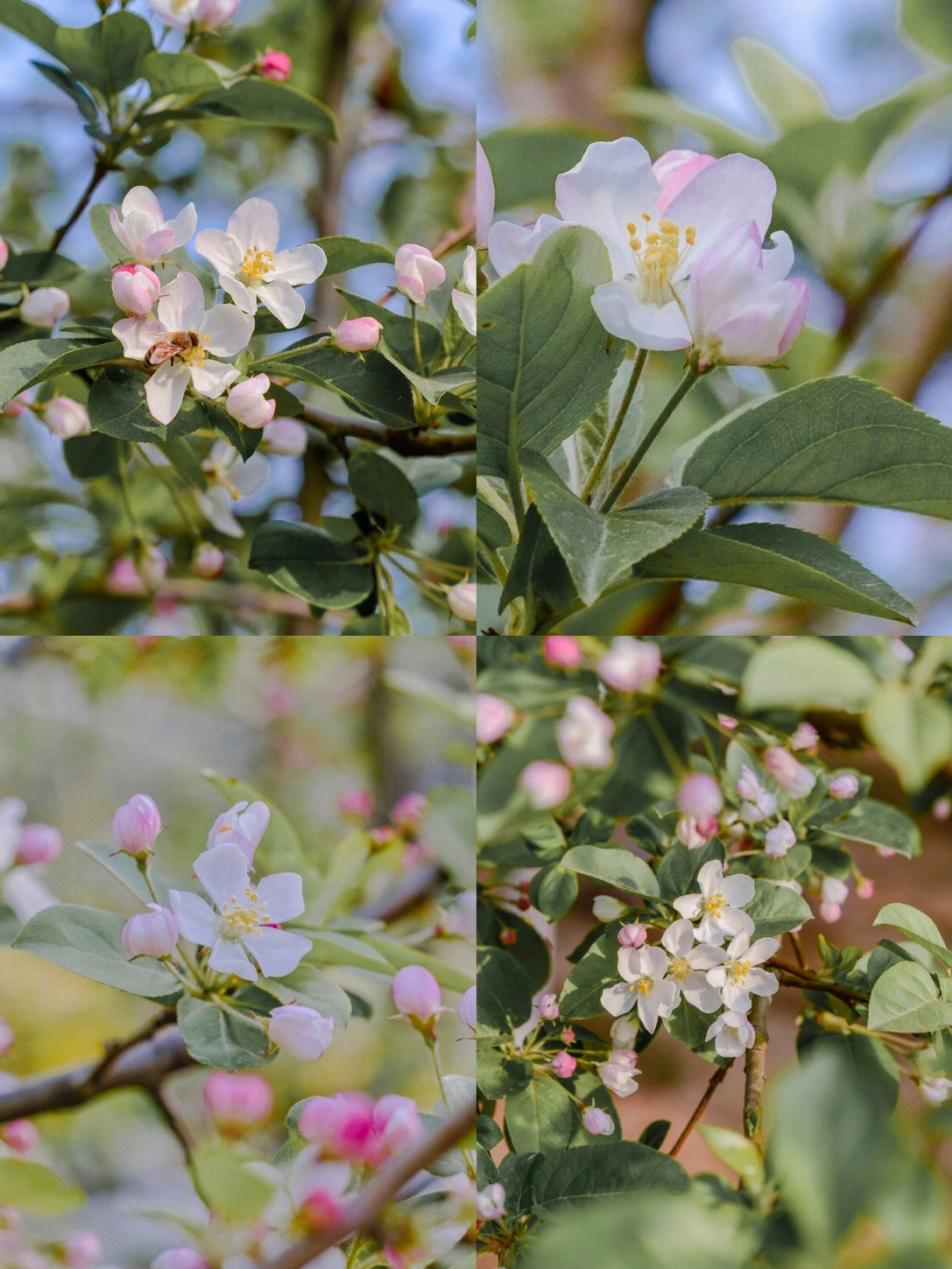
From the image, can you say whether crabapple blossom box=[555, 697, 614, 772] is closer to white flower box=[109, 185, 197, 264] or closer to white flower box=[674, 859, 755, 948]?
white flower box=[674, 859, 755, 948]

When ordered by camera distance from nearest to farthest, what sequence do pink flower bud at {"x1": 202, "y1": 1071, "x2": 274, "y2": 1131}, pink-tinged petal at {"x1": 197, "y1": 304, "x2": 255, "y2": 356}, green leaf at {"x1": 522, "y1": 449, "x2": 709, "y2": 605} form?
green leaf at {"x1": 522, "y1": 449, "x2": 709, "y2": 605}
pink-tinged petal at {"x1": 197, "y1": 304, "x2": 255, "y2": 356}
pink flower bud at {"x1": 202, "y1": 1071, "x2": 274, "y2": 1131}

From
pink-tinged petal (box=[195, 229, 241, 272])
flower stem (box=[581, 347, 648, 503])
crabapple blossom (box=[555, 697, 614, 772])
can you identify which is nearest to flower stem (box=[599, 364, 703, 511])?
flower stem (box=[581, 347, 648, 503])

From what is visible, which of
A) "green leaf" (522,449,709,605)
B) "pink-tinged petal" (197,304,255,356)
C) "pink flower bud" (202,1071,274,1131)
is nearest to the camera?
"green leaf" (522,449,709,605)

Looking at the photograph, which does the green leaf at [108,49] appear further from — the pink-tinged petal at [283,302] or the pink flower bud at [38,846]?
the pink flower bud at [38,846]

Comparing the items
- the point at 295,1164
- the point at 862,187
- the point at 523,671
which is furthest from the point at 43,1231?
the point at 862,187

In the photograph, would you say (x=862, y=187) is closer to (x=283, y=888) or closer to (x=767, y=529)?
(x=767, y=529)

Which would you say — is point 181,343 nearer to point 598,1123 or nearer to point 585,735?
point 585,735

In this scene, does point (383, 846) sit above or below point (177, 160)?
below
